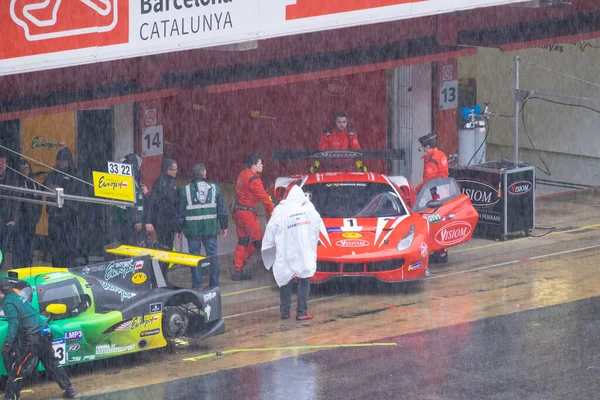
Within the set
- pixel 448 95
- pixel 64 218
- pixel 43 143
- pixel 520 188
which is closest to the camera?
pixel 64 218

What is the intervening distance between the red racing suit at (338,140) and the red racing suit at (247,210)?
3338 mm

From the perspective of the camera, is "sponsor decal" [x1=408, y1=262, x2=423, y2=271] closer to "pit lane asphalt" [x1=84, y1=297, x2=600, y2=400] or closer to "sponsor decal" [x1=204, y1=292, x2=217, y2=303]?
"pit lane asphalt" [x1=84, y1=297, x2=600, y2=400]

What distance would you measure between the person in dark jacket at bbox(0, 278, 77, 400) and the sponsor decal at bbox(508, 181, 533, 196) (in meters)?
9.49

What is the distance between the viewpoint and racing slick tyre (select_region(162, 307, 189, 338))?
12.7 metres

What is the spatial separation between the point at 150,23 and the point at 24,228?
3.82 m

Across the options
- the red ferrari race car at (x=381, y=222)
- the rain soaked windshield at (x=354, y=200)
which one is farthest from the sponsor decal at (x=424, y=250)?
the rain soaked windshield at (x=354, y=200)

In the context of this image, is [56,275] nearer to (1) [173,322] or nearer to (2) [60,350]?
(2) [60,350]

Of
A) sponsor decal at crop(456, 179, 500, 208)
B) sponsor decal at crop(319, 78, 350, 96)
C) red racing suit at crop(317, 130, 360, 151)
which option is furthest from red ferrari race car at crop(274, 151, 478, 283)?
sponsor decal at crop(319, 78, 350, 96)

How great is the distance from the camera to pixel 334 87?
2297 centimetres

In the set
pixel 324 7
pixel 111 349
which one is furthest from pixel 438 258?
pixel 111 349

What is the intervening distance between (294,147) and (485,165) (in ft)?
16.8

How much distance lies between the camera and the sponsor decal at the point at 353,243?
601 inches

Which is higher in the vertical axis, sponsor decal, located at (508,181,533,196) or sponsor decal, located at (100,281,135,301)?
sponsor decal, located at (508,181,533,196)

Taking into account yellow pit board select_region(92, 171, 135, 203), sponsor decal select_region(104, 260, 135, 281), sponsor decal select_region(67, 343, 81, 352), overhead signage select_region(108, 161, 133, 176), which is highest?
overhead signage select_region(108, 161, 133, 176)
